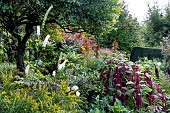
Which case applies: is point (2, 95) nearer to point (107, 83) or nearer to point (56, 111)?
point (56, 111)

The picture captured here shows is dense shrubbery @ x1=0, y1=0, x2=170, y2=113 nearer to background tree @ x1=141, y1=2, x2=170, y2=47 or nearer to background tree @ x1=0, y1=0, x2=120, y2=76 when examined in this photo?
background tree @ x1=0, y1=0, x2=120, y2=76

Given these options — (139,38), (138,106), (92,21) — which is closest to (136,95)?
(138,106)

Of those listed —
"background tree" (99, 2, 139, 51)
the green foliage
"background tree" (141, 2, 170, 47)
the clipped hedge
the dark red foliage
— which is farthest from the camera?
"background tree" (141, 2, 170, 47)

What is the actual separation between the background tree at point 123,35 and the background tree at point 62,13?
574cm

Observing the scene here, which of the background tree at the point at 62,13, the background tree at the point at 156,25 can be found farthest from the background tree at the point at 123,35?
the background tree at the point at 62,13

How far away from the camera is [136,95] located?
9.05ft

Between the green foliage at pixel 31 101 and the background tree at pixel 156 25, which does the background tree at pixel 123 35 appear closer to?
the background tree at pixel 156 25

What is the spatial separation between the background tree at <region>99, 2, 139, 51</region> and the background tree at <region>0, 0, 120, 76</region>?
5740 mm

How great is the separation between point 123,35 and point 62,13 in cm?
646

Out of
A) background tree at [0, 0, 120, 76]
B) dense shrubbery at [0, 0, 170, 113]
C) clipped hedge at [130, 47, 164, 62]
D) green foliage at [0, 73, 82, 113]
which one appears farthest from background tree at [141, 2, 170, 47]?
green foliage at [0, 73, 82, 113]

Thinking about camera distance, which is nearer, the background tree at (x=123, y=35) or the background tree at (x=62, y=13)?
the background tree at (x=62, y=13)

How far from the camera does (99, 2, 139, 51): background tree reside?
9.40m

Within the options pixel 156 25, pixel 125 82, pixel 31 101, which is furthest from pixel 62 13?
pixel 156 25

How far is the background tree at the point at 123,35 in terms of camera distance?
30.8ft
